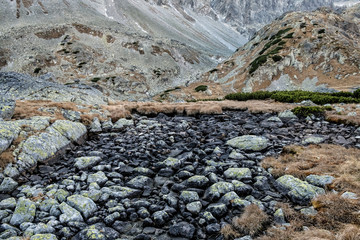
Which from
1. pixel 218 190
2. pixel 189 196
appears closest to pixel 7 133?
pixel 189 196

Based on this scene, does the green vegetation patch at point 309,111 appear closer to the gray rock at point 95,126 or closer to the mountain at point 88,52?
the gray rock at point 95,126

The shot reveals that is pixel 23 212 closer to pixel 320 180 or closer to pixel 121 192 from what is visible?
pixel 121 192

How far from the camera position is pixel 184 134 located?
13562mm

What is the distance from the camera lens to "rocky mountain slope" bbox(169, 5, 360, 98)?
56.1 m

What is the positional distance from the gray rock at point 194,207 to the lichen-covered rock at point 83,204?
2997 mm

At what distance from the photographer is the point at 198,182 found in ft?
24.8

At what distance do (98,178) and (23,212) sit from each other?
2.54m

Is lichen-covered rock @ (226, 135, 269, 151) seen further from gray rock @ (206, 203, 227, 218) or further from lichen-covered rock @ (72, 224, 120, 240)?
lichen-covered rock @ (72, 224, 120, 240)

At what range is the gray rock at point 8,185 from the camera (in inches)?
292

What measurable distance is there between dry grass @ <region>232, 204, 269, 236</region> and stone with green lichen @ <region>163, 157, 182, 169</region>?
3986mm

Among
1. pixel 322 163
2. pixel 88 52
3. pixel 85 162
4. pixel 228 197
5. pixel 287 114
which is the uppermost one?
pixel 287 114

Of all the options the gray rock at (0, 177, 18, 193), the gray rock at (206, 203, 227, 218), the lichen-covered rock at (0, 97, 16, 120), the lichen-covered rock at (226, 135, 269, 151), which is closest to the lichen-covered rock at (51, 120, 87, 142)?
the lichen-covered rock at (0, 97, 16, 120)

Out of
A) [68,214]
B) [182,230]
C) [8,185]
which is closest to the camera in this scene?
[182,230]

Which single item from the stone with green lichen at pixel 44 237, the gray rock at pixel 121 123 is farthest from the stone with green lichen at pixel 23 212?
the gray rock at pixel 121 123
